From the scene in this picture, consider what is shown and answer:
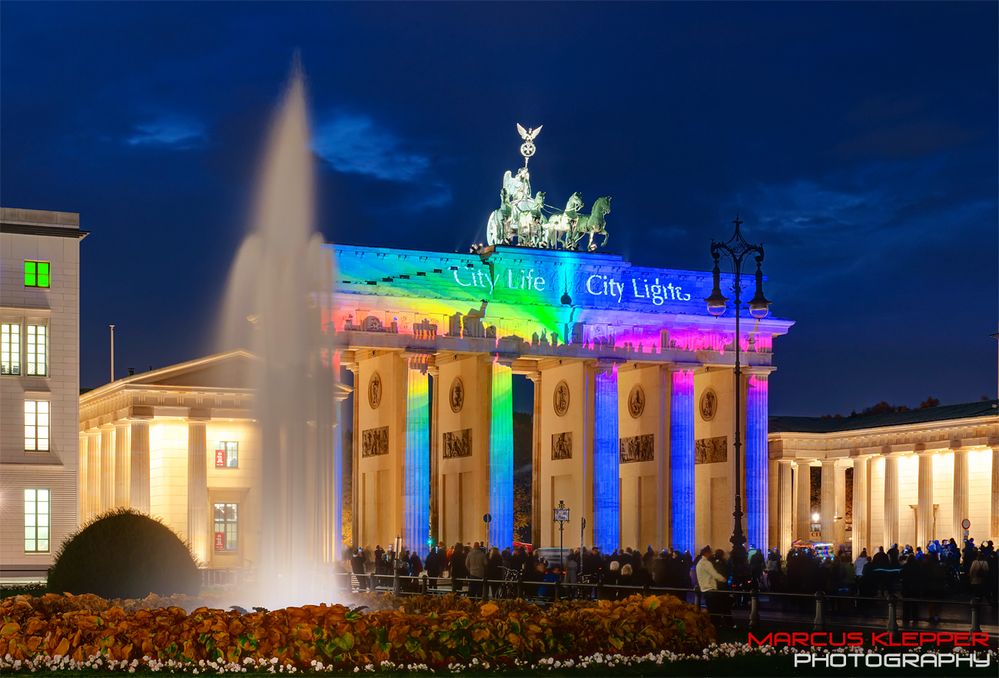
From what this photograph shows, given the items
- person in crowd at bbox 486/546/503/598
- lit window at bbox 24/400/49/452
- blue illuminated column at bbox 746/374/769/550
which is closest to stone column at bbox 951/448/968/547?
blue illuminated column at bbox 746/374/769/550

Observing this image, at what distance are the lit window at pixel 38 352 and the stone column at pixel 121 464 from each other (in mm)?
12876

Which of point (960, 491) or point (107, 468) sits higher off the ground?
point (107, 468)

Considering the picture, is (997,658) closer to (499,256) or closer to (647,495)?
(499,256)

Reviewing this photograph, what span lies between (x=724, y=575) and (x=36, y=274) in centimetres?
2822

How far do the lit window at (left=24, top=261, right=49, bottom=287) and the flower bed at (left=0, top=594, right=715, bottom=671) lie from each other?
30.3 meters

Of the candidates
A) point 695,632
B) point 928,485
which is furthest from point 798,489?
point 695,632

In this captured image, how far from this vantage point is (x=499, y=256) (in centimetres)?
8344

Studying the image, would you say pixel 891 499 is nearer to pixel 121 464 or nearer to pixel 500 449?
pixel 500 449

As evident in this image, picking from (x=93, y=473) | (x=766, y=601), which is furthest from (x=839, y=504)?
(x=766, y=601)

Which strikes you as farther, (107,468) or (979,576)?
(107,468)

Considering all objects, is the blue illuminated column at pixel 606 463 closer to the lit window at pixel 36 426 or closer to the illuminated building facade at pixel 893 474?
the illuminated building facade at pixel 893 474

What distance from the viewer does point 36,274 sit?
184ft

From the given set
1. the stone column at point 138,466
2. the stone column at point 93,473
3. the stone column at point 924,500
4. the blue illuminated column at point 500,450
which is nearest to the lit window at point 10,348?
the stone column at point 138,466

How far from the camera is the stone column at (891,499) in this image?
97312 mm
